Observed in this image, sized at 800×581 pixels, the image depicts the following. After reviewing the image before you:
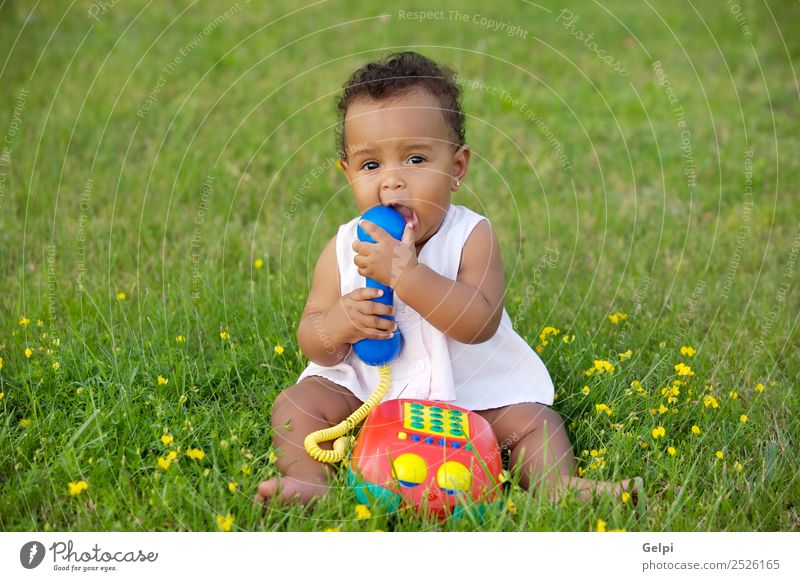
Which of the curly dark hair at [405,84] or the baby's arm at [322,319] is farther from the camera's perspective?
the baby's arm at [322,319]

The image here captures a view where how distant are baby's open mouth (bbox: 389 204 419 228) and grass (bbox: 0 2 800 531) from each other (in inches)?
32.5

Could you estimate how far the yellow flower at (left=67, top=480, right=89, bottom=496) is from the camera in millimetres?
→ 2646

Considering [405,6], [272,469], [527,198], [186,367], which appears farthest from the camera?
[405,6]

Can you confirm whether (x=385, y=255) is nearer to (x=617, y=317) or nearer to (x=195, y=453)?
(x=195, y=453)

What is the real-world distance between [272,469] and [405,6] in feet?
17.4

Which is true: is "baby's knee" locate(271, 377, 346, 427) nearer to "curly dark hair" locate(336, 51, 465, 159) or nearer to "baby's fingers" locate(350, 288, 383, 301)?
"baby's fingers" locate(350, 288, 383, 301)

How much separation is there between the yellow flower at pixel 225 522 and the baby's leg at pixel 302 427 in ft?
0.50

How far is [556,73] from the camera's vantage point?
21.5 feet

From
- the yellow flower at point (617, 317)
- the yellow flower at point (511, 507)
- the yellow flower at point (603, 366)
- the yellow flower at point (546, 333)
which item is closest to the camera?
the yellow flower at point (511, 507)

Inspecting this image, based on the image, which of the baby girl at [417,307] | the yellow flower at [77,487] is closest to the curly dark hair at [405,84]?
the baby girl at [417,307]

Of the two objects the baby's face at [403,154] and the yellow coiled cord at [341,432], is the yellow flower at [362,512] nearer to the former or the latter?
the yellow coiled cord at [341,432]

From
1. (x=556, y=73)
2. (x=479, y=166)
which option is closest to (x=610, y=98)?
(x=556, y=73)

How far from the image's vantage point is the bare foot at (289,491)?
271 centimetres
